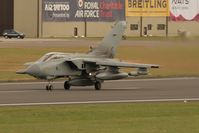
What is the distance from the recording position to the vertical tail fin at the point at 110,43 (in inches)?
1490

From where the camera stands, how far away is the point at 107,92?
112ft

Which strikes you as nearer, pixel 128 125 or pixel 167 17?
pixel 128 125

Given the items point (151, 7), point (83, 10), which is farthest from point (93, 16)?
point (151, 7)

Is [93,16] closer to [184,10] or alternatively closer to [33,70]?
[184,10]

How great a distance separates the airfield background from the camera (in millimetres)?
115938

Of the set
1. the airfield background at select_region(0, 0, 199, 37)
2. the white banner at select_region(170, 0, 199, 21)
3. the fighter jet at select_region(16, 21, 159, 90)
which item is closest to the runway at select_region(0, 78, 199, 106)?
the fighter jet at select_region(16, 21, 159, 90)

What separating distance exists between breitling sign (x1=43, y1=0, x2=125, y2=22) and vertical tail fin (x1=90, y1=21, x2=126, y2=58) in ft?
252

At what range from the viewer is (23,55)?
63.5m

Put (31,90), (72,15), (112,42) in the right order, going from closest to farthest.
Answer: (31,90) → (112,42) → (72,15)

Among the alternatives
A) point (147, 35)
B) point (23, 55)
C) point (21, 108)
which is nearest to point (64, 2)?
point (147, 35)

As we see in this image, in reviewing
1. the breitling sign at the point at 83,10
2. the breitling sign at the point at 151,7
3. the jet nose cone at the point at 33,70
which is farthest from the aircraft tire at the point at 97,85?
the breitling sign at the point at 151,7

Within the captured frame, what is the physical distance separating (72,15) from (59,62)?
81.2 meters

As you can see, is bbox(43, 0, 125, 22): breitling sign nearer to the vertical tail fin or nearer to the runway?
the runway

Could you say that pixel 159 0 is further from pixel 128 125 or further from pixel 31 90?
pixel 128 125
